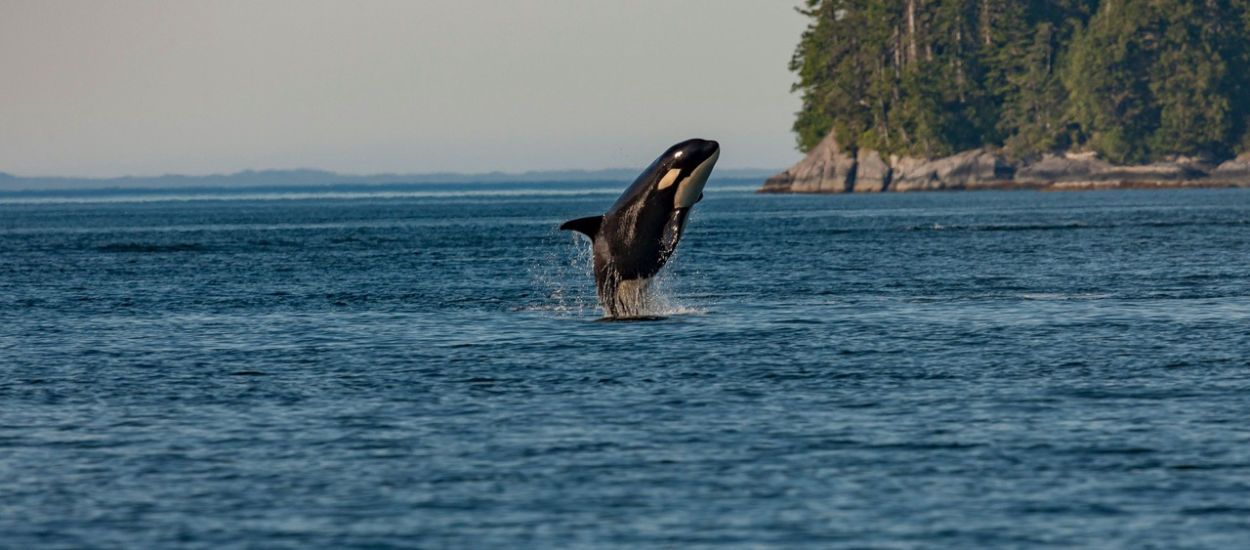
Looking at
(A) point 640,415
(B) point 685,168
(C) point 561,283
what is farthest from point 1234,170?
(A) point 640,415

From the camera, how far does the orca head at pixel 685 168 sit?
31.1 m

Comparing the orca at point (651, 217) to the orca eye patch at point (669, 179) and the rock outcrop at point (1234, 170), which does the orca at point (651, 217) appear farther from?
the rock outcrop at point (1234, 170)

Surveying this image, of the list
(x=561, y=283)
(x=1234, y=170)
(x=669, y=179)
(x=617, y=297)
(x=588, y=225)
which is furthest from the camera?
(x=1234, y=170)

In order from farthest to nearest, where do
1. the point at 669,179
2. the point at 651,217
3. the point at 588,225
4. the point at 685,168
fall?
the point at 588,225 → the point at 651,217 → the point at 669,179 → the point at 685,168

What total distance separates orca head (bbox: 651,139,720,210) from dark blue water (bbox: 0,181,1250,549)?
9.66ft

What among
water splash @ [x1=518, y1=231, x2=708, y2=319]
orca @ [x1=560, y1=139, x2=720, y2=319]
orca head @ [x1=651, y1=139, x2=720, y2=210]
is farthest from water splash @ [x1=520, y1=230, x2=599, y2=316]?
orca head @ [x1=651, y1=139, x2=720, y2=210]

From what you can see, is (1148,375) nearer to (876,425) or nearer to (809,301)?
(876,425)

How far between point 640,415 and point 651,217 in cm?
994

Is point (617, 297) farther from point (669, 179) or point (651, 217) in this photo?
point (669, 179)

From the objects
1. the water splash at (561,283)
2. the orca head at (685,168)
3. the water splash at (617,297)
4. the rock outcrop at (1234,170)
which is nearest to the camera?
the orca head at (685,168)

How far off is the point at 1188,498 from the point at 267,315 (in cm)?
2788

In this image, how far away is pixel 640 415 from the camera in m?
22.4

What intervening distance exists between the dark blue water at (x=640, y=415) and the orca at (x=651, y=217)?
1.53 metres

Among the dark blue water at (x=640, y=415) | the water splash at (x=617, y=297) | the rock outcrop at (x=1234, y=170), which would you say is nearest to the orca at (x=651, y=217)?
the water splash at (x=617, y=297)
